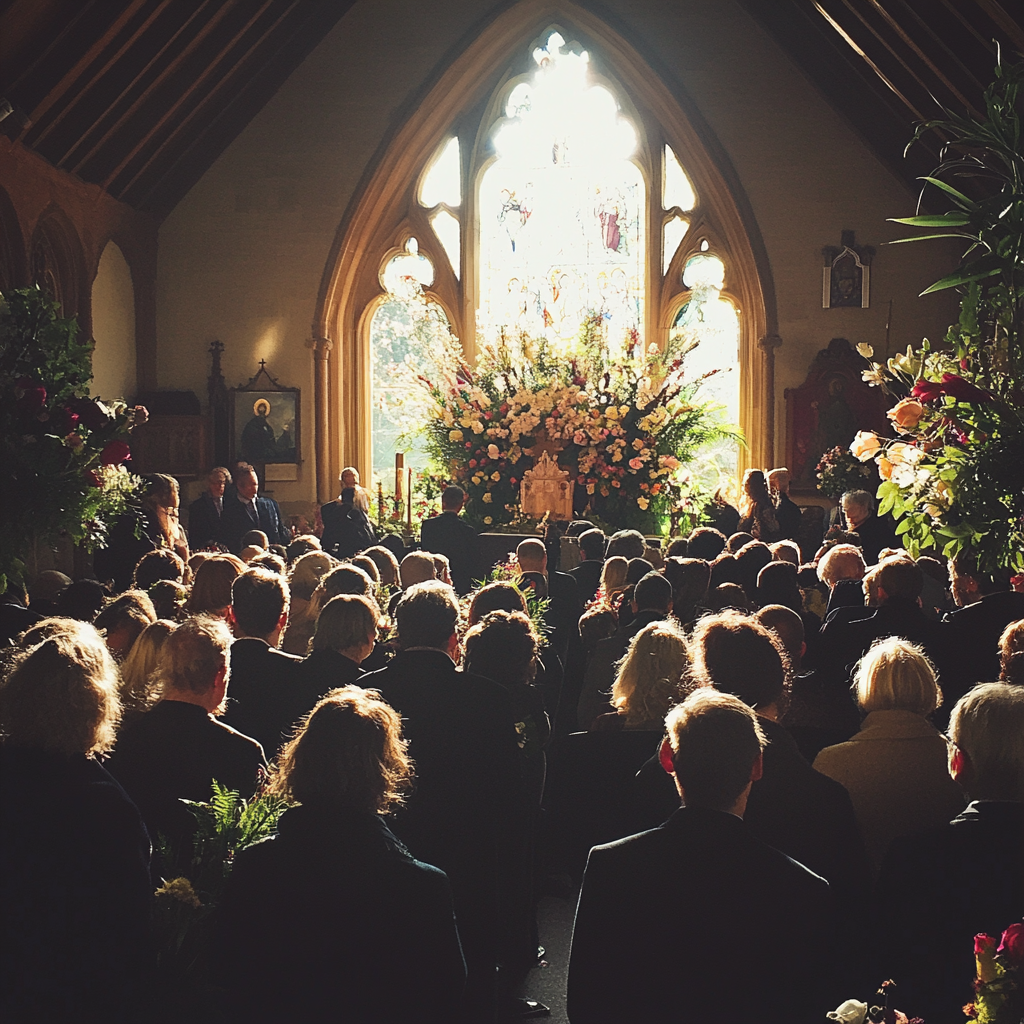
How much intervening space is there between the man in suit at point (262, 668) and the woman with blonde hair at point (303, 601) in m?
0.65

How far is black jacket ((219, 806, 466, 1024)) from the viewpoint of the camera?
1833mm

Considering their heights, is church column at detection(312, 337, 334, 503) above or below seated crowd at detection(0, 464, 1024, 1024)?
above

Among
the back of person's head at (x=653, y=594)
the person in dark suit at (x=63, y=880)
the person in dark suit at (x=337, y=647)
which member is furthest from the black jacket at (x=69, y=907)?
the back of person's head at (x=653, y=594)

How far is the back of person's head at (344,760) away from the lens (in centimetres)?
193

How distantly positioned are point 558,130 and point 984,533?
1129cm

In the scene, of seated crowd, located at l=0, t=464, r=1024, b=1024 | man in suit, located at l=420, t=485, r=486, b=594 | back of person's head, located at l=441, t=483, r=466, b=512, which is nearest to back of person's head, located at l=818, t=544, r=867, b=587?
seated crowd, located at l=0, t=464, r=1024, b=1024

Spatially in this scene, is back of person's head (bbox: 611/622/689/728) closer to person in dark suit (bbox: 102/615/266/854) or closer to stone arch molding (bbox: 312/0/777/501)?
person in dark suit (bbox: 102/615/266/854)

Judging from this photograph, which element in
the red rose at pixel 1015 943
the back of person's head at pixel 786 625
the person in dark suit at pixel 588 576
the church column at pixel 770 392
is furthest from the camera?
the church column at pixel 770 392

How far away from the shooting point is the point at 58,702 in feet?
6.92

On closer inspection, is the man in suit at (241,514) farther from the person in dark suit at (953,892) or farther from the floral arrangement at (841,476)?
the person in dark suit at (953,892)

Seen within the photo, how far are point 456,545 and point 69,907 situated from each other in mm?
5653

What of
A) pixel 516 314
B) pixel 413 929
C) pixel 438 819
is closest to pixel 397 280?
pixel 516 314

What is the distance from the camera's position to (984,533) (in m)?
2.73

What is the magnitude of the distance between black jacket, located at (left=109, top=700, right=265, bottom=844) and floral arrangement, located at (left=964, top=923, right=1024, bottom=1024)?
1.54 m
